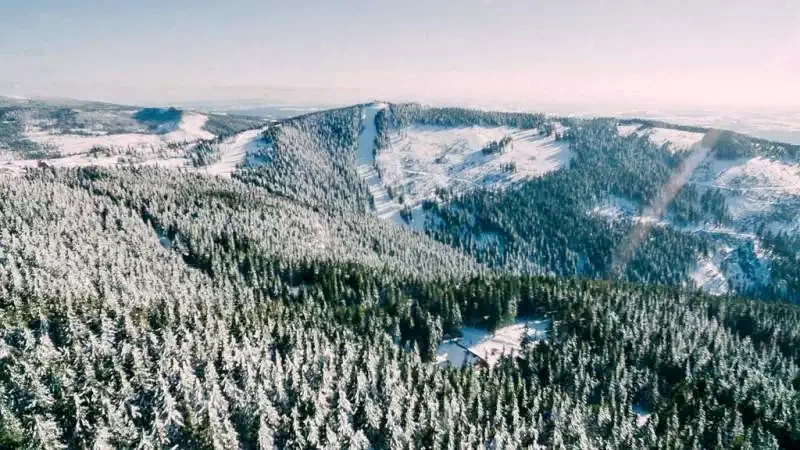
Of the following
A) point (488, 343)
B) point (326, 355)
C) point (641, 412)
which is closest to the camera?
point (326, 355)

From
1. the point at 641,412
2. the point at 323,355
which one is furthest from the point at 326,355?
the point at 641,412

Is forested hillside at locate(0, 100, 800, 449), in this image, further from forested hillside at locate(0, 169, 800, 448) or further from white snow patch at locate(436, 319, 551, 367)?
white snow patch at locate(436, 319, 551, 367)

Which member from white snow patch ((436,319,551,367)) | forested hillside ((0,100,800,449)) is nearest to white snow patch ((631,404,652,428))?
forested hillside ((0,100,800,449))

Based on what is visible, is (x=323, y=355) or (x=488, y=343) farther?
(x=488, y=343)

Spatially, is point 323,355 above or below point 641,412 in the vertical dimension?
above

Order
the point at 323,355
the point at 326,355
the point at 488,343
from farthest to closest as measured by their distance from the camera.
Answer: the point at 488,343 → the point at 326,355 → the point at 323,355

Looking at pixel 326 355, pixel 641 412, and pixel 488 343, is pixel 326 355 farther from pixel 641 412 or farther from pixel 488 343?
pixel 641 412

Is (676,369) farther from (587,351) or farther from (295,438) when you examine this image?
(295,438)

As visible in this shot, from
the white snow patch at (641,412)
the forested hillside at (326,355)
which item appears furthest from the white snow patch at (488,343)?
the white snow patch at (641,412)

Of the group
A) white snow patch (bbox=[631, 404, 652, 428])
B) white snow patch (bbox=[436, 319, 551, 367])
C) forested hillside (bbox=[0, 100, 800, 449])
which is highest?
forested hillside (bbox=[0, 100, 800, 449])

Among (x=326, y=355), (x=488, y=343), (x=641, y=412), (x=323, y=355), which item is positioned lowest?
(x=641, y=412)

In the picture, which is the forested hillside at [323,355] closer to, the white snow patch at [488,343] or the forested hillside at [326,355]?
the forested hillside at [326,355]
